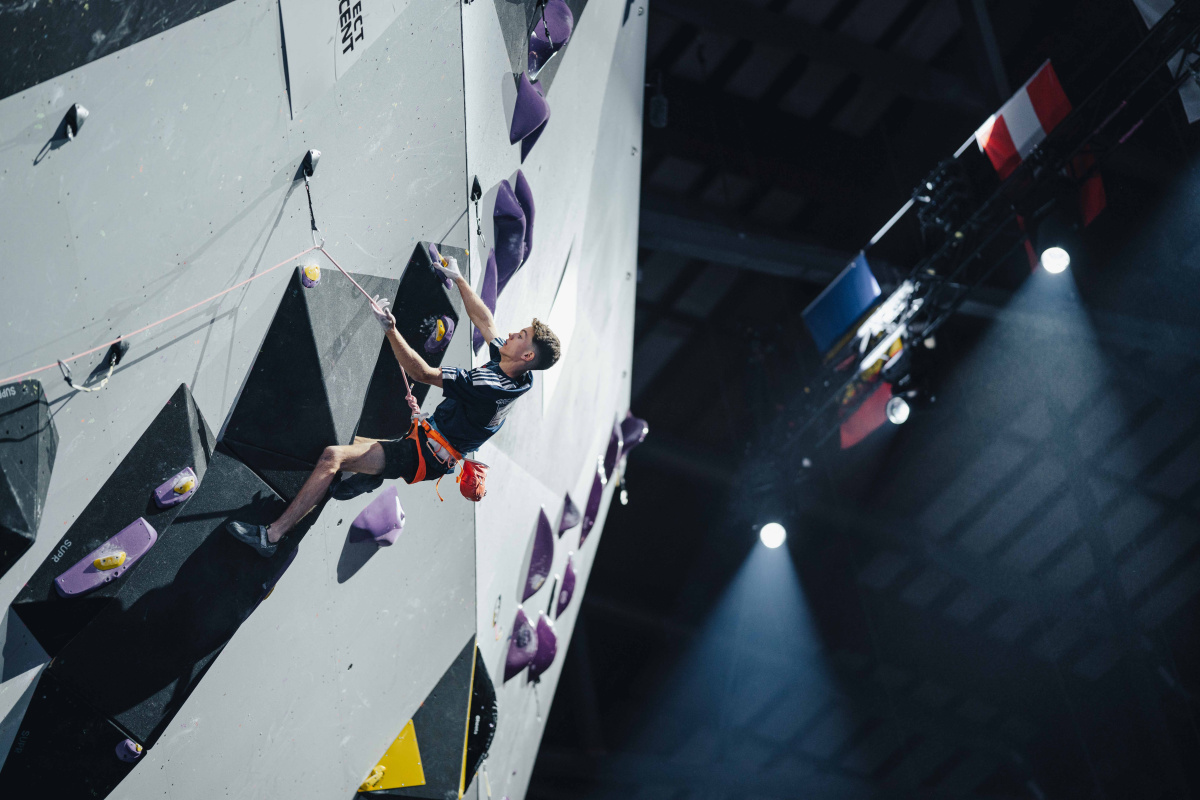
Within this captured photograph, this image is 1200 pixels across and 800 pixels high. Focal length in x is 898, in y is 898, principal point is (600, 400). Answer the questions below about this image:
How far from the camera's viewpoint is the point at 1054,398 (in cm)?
885

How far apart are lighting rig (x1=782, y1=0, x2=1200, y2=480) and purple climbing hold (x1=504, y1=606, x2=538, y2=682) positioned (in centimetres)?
425

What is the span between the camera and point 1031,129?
6199 mm

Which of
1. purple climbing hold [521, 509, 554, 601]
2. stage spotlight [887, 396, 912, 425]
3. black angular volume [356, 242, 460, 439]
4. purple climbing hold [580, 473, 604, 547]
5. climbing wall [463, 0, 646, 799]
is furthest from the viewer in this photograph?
stage spotlight [887, 396, 912, 425]

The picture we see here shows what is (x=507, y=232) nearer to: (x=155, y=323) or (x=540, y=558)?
(x=155, y=323)

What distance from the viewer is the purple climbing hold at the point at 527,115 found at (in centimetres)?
293

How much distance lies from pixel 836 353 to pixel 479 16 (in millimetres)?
5571

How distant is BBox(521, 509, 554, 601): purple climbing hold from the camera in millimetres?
4054

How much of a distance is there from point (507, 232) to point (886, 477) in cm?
807

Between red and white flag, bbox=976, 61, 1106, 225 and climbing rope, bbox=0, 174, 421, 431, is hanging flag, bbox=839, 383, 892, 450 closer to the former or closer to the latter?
red and white flag, bbox=976, 61, 1106, 225

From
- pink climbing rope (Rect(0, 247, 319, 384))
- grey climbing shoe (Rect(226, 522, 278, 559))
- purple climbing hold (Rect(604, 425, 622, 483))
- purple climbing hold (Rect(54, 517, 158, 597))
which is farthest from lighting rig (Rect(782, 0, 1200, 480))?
purple climbing hold (Rect(54, 517, 158, 597))

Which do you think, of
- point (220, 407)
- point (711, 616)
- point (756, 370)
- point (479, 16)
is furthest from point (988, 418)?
point (220, 407)

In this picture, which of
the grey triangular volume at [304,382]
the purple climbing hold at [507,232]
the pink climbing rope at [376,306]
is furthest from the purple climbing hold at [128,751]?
the purple climbing hold at [507,232]

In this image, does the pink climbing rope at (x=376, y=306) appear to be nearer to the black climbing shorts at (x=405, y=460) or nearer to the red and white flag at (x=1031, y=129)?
the black climbing shorts at (x=405, y=460)

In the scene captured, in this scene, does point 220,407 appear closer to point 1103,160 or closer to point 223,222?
point 223,222
